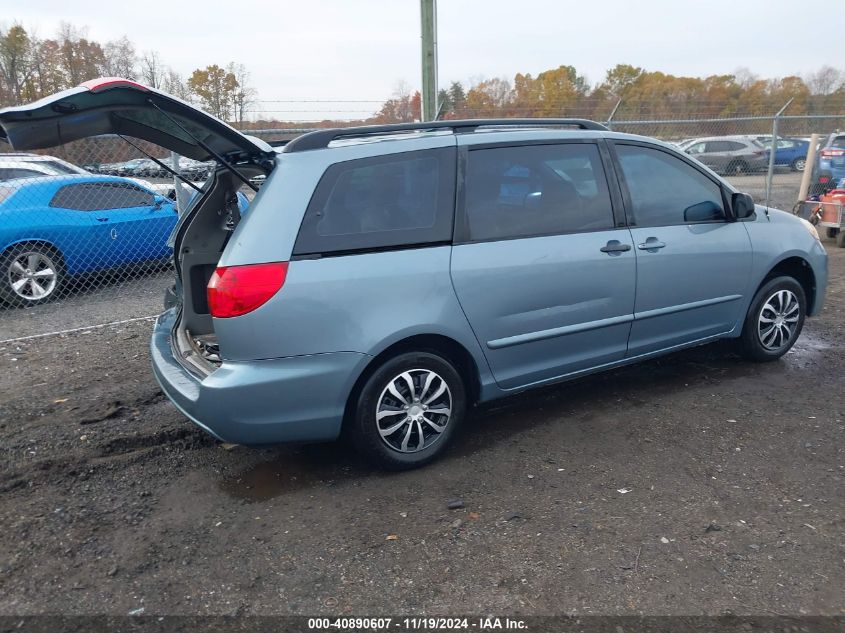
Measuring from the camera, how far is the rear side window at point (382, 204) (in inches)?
131

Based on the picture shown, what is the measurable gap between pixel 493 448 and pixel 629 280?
1.33m

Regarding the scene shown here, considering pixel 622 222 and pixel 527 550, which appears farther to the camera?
pixel 622 222

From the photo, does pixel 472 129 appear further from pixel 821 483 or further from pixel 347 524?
pixel 821 483

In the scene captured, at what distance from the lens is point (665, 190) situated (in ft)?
14.8

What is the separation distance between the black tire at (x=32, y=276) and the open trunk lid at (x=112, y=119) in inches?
179

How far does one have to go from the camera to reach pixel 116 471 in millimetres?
3723

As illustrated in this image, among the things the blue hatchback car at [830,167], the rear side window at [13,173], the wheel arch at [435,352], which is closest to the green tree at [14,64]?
the rear side window at [13,173]

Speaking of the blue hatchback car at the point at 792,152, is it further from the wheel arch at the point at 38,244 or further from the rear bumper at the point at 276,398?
the rear bumper at the point at 276,398

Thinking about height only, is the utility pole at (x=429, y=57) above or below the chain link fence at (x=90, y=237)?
above

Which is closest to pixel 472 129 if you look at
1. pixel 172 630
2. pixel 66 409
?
pixel 172 630

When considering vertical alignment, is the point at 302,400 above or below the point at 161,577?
above

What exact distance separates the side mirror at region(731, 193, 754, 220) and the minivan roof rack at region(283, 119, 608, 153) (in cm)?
113

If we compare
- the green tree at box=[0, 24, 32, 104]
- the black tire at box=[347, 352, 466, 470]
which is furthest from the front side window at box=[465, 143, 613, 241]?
the green tree at box=[0, 24, 32, 104]

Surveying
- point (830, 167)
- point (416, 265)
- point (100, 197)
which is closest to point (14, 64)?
point (100, 197)
